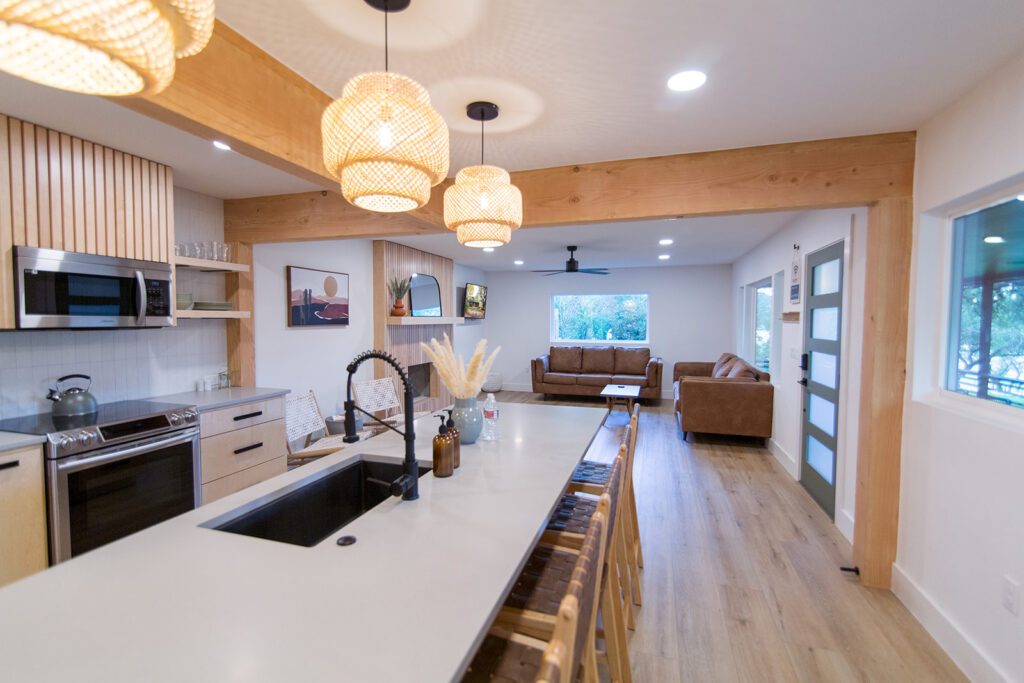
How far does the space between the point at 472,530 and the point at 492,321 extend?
7.73 m

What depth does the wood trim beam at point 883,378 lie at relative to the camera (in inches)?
86.9

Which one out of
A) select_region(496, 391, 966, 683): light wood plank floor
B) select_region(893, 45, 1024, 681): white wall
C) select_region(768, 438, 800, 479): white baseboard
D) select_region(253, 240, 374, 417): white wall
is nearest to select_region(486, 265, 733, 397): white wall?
select_region(768, 438, 800, 479): white baseboard

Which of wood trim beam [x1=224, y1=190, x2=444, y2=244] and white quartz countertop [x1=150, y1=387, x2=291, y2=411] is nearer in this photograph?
white quartz countertop [x1=150, y1=387, x2=291, y2=411]

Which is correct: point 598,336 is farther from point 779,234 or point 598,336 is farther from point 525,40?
point 525,40

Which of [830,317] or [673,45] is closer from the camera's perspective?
[673,45]

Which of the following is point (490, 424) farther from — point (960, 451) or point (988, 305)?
point (988, 305)

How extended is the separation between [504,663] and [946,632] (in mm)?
2108

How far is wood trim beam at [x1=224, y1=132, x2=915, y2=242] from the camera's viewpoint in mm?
2232

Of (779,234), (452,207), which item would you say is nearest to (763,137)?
(452,207)

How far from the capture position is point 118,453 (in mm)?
2213

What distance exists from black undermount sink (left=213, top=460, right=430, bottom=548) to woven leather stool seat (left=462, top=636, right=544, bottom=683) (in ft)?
2.01

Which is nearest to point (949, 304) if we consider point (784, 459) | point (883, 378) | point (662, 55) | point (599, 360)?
point (883, 378)

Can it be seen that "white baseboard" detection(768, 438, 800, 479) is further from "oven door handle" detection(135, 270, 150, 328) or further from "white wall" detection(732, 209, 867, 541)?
"oven door handle" detection(135, 270, 150, 328)

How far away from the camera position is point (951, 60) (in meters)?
1.59
